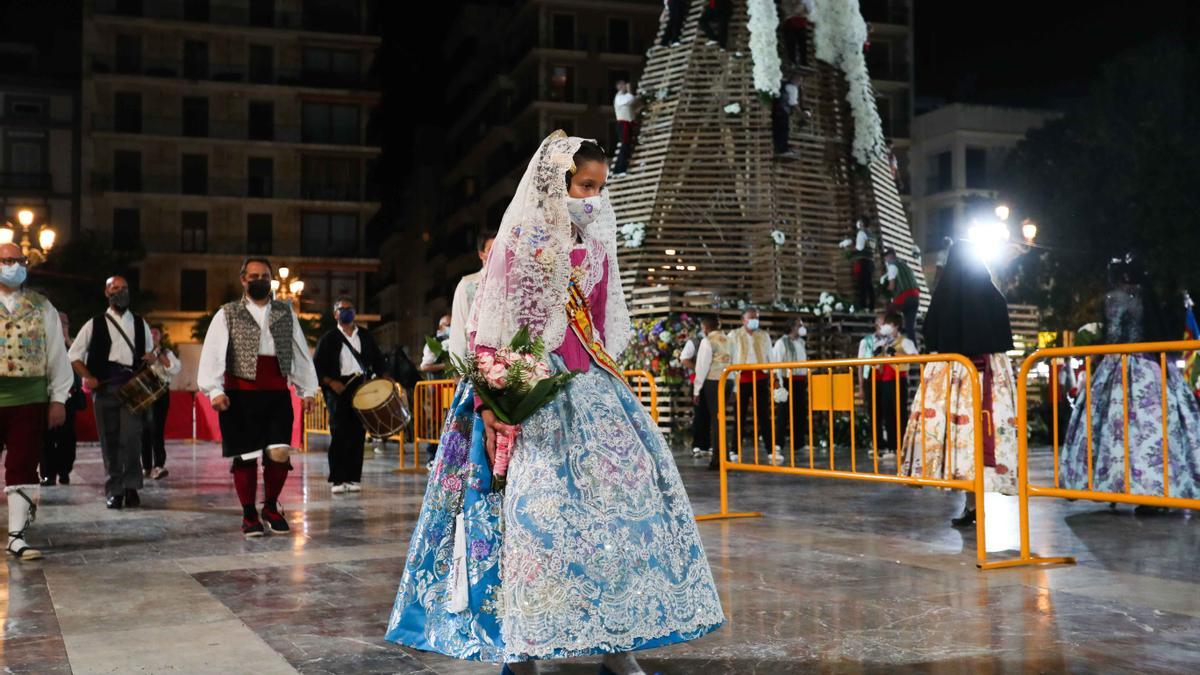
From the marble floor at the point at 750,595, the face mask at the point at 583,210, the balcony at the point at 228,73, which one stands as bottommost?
the marble floor at the point at 750,595

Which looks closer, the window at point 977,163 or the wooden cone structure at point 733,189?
the wooden cone structure at point 733,189

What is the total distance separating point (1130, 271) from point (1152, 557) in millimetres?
3408

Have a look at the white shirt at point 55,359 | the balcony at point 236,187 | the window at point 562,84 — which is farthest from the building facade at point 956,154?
the white shirt at point 55,359

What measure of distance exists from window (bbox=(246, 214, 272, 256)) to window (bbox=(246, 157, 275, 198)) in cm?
109

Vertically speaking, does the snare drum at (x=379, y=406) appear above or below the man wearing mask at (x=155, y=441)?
above

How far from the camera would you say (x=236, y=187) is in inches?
2280

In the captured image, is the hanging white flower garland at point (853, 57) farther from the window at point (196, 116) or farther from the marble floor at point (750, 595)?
the window at point (196, 116)

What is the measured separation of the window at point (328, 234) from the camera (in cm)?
5978

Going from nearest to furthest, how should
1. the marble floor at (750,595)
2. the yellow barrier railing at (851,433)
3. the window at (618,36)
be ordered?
the marble floor at (750,595), the yellow barrier railing at (851,433), the window at (618,36)

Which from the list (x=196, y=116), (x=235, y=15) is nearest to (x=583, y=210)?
(x=196, y=116)

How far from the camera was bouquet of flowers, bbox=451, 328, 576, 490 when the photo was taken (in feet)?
14.0

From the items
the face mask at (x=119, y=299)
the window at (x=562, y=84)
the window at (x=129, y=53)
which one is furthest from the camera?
the window at (x=129, y=53)

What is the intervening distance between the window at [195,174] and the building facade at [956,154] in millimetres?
33150

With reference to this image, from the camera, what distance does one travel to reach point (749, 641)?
16.7ft
